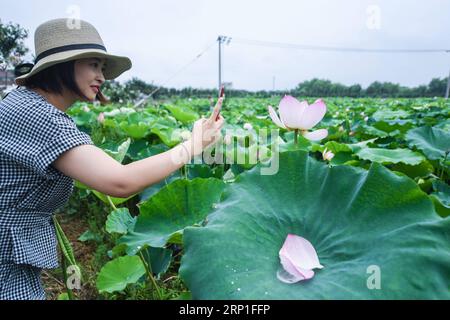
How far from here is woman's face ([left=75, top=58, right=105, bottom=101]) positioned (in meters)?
1.03

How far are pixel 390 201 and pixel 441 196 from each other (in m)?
0.73

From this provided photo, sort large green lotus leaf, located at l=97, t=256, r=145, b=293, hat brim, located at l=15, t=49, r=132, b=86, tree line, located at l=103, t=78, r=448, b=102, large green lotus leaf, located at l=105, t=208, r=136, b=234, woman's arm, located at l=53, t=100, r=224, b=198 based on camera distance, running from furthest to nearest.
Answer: tree line, located at l=103, t=78, r=448, b=102, large green lotus leaf, located at l=97, t=256, r=145, b=293, large green lotus leaf, located at l=105, t=208, r=136, b=234, hat brim, located at l=15, t=49, r=132, b=86, woman's arm, located at l=53, t=100, r=224, b=198

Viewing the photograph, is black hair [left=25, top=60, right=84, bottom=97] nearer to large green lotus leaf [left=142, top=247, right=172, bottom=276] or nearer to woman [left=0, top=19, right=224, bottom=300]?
woman [left=0, top=19, right=224, bottom=300]

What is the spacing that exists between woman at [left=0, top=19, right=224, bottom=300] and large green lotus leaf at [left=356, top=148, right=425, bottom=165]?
76cm

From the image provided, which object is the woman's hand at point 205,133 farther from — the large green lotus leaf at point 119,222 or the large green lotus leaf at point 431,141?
the large green lotus leaf at point 431,141

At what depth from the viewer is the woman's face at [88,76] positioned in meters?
1.03

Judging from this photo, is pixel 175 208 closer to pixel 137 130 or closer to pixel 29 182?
pixel 29 182

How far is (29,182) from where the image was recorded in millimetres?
964

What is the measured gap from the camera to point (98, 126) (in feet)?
12.2

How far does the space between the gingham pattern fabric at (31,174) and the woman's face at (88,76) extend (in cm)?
11

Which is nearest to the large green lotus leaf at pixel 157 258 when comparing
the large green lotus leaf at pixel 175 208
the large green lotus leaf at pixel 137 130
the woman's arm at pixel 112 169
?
the large green lotus leaf at pixel 175 208

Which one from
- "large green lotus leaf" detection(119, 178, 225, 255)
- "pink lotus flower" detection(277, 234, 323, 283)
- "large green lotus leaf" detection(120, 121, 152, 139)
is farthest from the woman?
"large green lotus leaf" detection(120, 121, 152, 139)
